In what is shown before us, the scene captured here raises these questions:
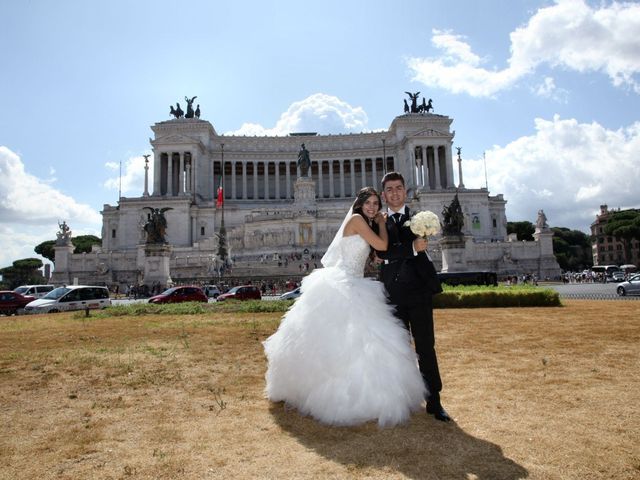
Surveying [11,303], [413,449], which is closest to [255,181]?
[11,303]

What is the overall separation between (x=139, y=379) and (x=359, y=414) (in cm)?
407

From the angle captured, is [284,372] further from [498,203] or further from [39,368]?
[498,203]

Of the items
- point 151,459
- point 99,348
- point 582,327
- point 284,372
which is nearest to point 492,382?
point 284,372

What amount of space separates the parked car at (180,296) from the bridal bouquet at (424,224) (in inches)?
901

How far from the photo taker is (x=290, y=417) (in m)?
5.67

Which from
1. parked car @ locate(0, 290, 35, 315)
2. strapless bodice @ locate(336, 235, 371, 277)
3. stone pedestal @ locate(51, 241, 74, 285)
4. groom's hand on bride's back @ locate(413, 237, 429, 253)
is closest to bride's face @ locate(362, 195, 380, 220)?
strapless bodice @ locate(336, 235, 371, 277)

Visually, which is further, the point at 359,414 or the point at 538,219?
the point at 538,219

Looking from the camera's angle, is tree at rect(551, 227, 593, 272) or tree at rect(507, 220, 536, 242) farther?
tree at rect(507, 220, 536, 242)

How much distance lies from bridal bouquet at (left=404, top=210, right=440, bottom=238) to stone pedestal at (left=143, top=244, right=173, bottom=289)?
37.1 meters

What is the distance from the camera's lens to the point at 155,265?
40.3 meters

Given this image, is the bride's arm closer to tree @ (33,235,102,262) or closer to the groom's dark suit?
the groom's dark suit

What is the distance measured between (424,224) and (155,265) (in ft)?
124

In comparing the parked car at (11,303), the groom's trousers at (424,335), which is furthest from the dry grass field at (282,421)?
the parked car at (11,303)

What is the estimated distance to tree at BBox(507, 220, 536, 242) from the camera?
334 feet
